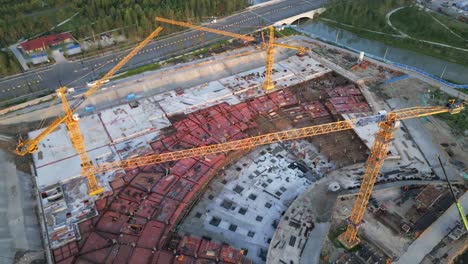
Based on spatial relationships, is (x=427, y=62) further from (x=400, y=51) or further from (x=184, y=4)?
(x=184, y=4)

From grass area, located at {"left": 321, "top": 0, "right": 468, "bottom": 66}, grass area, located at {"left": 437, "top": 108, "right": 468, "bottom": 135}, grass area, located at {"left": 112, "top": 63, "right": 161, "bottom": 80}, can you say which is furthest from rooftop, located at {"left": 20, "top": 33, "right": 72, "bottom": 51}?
grass area, located at {"left": 437, "top": 108, "right": 468, "bottom": 135}

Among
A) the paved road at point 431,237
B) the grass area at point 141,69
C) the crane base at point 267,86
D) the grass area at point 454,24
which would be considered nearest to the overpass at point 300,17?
the grass area at point 454,24

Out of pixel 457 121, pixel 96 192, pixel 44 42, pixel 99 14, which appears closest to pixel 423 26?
pixel 457 121

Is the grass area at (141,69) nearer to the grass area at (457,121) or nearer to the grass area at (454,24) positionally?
the grass area at (457,121)

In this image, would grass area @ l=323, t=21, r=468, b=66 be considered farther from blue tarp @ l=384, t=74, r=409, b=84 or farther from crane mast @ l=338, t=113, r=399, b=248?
crane mast @ l=338, t=113, r=399, b=248

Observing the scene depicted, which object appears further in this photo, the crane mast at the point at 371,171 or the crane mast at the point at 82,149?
the crane mast at the point at 82,149

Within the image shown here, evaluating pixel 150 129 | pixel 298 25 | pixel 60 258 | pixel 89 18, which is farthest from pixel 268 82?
pixel 89 18

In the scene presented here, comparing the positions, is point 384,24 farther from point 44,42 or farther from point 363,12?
point 44,42
